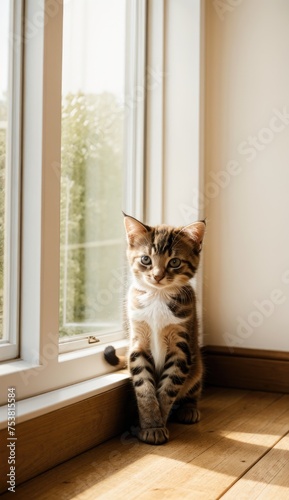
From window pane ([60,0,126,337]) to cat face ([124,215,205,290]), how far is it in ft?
0.77

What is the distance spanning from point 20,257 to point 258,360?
3.43 ft

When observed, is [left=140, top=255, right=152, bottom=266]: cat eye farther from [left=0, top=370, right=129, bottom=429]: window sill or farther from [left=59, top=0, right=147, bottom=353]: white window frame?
[left=59, top=0, right=147, bottom=353]: white window frame

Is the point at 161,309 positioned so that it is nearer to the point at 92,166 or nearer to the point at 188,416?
the point at 188,416

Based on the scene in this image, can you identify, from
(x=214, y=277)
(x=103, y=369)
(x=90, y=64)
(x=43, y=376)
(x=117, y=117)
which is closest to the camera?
(x=43, y=376)

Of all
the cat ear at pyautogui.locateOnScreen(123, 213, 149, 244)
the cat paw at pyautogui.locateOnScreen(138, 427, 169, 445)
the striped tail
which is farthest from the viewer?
the striped tail

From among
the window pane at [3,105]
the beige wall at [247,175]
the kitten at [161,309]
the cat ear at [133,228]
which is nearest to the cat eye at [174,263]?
the kitten at [161,309]

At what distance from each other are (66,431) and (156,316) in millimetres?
404

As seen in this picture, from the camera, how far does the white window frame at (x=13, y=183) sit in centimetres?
141

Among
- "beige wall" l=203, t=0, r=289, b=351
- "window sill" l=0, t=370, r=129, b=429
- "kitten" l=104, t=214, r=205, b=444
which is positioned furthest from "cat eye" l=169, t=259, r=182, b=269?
"beige wall" l=203, t=0, r=289, b=351

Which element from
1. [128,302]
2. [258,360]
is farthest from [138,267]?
[258,360]

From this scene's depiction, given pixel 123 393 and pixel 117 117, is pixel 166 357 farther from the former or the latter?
pixel 117 117

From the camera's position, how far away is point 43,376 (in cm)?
141

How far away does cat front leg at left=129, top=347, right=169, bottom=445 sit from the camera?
1506mm

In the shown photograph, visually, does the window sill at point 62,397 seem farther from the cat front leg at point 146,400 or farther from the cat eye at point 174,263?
the cat eye at point 174,263
